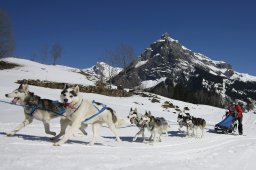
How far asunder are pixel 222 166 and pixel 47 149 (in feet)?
12.5

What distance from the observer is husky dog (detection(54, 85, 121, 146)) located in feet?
26.7

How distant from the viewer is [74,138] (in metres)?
10.2

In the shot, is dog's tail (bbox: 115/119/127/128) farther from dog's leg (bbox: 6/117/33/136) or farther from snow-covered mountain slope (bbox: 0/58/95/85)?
snow-covered mountain slope (bbox: 0/58/95/85)

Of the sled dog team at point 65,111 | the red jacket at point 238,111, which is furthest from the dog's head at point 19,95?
the red jacket at point 238,111

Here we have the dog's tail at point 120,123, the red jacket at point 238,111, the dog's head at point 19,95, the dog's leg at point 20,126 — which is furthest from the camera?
the red jacket at point 238,111

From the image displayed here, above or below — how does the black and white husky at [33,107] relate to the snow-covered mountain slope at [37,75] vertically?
below

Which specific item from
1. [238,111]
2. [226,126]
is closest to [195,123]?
[226,126]

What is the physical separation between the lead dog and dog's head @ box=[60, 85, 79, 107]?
584 mm

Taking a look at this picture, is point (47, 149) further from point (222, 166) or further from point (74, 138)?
point (222, 166)

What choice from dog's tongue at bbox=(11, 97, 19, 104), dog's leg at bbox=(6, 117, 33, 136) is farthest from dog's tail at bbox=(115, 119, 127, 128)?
dog's tongue at bbox=(11, 97, 19, 104)

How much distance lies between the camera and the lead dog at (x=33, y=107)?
28.8ft

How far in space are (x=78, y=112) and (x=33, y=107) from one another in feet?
4.28

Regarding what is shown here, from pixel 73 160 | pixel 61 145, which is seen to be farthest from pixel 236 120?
pixel 73 160

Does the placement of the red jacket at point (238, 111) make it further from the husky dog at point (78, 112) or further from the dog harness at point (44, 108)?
the dog harness at point (44, 108)
